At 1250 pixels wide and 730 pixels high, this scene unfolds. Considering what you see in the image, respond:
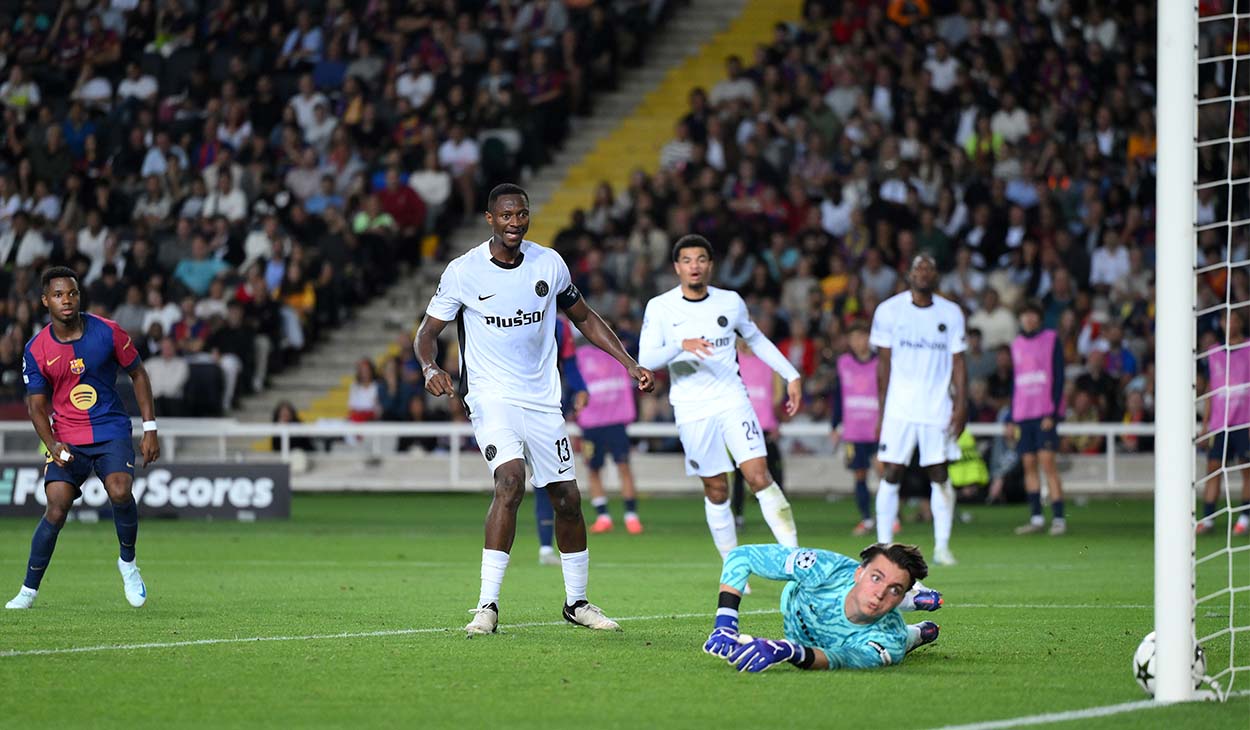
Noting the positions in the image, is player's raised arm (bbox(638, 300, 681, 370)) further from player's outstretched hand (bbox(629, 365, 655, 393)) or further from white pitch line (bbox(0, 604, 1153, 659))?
player's outstretched hand (bbox(629, 365, 655, 393))

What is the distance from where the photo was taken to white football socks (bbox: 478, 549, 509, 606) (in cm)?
952

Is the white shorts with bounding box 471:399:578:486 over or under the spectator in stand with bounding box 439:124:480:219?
under

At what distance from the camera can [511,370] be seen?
32.1 ft

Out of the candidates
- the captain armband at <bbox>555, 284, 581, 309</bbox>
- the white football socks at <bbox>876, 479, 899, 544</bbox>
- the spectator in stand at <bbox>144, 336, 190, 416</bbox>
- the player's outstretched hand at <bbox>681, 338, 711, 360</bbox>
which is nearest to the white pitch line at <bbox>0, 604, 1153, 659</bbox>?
the captain armband at <bbox>555, 284, 581, 309</bbox>

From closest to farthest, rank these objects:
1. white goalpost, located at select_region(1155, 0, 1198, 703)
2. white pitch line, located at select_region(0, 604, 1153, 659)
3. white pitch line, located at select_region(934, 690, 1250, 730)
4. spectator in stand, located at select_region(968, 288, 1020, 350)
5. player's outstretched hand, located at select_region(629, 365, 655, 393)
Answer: white pitch line, located at select_region(934, 690, 1250, 730)
white goalpost, located at select_region(1155, 0, 1198, 703)
white pitch line, located at select_region(0, 604, 1153, 659)
player's outstretched hand, located at select_region(629, 365, 655, 393)
spectator in stand, located at select_region(968, 288, 1020, 350)

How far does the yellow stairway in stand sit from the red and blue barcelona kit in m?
18.6

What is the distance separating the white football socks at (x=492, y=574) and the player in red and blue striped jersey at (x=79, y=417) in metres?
2.76

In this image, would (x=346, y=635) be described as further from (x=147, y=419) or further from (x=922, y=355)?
(x=922, y=355)

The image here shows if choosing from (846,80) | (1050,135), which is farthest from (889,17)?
(1050,135)

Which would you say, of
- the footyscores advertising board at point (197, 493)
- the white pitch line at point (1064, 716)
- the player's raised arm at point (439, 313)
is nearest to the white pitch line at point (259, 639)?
the player's raised arm at point (439, 313)

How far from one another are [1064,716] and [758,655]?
1.46 meters

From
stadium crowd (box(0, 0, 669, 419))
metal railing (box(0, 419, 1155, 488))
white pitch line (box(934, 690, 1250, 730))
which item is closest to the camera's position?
white pitch line (box(934, 690, 1250, 730))

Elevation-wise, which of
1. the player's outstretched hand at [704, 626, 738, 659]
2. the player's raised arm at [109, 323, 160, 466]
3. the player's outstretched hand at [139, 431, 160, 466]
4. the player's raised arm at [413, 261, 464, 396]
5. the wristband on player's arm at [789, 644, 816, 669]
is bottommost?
the wristband on player's arm at [789, 644, 816, 669]

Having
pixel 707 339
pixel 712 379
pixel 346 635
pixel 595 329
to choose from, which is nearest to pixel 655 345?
pixel 707 339
